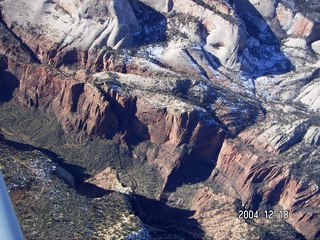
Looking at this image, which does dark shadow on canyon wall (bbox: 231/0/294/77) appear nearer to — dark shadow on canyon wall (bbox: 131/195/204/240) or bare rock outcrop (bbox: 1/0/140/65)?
bare rock outcrop (bbox: 1/0/140/65)

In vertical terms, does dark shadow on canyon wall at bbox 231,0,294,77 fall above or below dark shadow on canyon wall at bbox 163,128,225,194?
above

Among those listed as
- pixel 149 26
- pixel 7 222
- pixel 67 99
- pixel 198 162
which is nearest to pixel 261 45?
pixel 149 26

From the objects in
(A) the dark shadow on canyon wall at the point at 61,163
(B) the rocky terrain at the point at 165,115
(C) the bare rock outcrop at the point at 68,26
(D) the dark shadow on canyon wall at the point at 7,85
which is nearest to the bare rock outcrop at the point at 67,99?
(B) the rocky terrain at the point at 165,115

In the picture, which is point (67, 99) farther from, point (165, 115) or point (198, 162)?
point (198, 162)

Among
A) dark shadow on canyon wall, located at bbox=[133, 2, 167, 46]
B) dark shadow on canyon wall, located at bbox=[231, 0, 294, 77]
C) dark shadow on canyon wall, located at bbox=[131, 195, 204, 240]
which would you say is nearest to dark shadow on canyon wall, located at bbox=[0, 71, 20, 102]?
dark shadow on canyon wall, located at bbox=[133, 2, 167, 46]

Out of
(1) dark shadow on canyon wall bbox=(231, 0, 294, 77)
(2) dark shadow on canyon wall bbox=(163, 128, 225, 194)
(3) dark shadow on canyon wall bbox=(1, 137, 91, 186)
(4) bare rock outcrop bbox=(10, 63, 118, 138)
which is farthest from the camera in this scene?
(1) dark shadow on canyon wall bbox=(231, 0, 294, 77)

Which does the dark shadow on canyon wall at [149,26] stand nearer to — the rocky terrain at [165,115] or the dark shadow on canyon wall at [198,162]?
the rocky terrain at [165,115]
